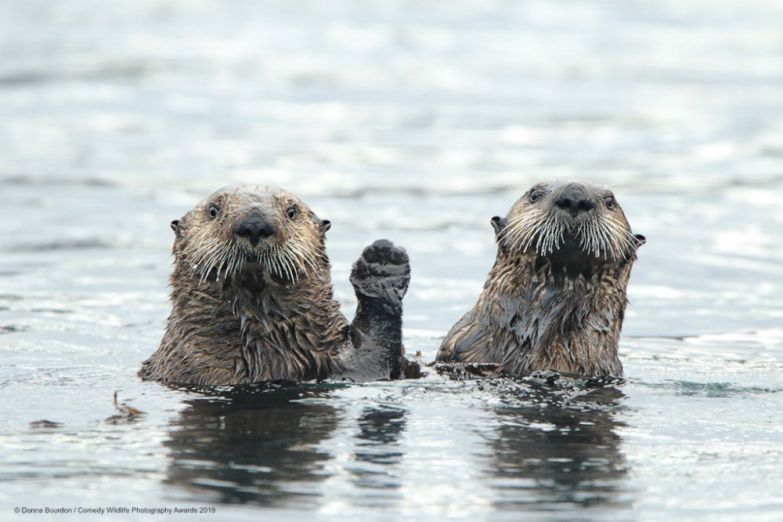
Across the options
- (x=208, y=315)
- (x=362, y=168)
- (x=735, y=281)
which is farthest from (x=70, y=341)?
(x=362, y=168)

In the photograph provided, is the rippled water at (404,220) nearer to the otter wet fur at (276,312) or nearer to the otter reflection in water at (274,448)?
the otter reflection in water at (274,448)

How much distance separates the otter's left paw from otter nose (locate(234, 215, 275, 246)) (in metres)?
0.65

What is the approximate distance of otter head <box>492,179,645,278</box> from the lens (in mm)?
8820

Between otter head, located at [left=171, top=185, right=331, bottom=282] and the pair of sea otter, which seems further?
the pair of sea otter

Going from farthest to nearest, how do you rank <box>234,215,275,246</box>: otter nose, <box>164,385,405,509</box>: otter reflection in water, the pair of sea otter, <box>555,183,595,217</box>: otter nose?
<box>555,183,595,217</box>: otter nose, the pair of sea otter, <box>234,215,275,246</box>: otter nose, <box>164,385,405,509</box>: otter reflection in water

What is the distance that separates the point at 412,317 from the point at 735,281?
10.7 ft

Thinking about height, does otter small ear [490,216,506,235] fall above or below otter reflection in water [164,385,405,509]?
above

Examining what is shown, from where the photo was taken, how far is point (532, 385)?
8.94 m

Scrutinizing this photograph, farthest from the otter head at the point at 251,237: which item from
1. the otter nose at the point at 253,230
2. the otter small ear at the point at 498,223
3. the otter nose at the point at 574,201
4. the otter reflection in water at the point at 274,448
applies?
the otter nose at the point at 574,201

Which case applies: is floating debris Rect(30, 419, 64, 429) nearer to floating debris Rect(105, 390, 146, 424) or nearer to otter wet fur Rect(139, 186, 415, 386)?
floating debris Rect(105, 390, 146, 424)

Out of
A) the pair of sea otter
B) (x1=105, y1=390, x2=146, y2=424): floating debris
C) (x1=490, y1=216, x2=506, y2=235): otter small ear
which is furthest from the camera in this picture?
(x1=490, y1=216, x2=506, y2=235): otter small ear

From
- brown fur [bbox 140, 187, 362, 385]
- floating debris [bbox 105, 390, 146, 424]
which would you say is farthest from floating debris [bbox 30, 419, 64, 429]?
brown fur [bbox 140, 187, 362, 385]

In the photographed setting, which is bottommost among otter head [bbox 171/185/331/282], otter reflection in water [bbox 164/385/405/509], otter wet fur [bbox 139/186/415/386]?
otter reflection in water [bbox 164/385/405/509]

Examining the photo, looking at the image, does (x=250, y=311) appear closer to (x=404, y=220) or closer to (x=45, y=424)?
(x=45, y=424)
